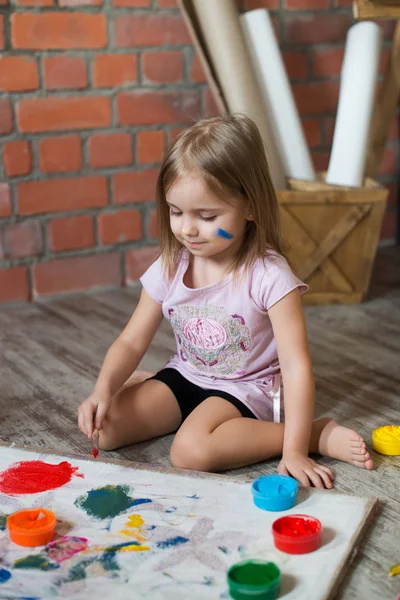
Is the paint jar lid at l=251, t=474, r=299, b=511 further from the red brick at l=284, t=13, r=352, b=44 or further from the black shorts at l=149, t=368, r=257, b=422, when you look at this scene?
the red brick at l=284, t=13, r=352, b=44

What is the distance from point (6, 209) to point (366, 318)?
0.91 meters

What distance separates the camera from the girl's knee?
1.07 m

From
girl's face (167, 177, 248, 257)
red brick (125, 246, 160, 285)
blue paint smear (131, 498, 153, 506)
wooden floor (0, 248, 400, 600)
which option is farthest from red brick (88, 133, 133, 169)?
blue paint smear (131, 498, 153, 506)

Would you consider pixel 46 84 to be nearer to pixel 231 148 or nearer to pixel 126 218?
pixel 126 218

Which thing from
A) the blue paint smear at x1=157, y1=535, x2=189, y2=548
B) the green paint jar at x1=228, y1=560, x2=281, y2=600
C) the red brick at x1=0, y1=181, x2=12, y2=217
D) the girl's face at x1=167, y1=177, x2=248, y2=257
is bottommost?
the blue paint smear at x1=157, y1=535, x2=189, y2=548

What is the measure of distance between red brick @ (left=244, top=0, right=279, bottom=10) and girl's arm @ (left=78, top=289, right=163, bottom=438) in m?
1.20

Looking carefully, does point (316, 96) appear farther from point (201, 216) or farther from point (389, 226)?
point (201, 216)

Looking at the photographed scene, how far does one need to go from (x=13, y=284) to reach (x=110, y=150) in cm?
43

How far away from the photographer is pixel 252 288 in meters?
1.13

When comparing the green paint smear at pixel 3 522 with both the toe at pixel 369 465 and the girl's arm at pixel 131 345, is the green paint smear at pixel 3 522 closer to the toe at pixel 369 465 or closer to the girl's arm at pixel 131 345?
the girl's arm at pixel 131 345

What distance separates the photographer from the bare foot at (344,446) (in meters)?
1.10

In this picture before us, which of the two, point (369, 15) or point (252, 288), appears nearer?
point (252, 288)

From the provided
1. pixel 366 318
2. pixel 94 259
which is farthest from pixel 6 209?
pixel 366 318

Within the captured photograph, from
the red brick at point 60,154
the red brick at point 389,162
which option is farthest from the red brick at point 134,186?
the red brick at point 389,162
